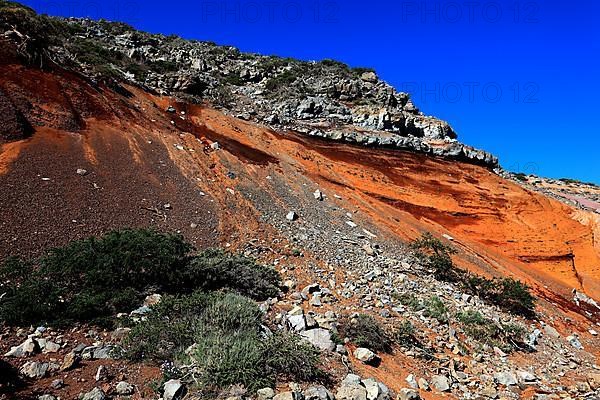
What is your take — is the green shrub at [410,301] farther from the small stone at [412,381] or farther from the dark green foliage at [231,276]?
the dark green foliage at [231,276]

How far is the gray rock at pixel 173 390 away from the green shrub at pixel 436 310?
5995 mm

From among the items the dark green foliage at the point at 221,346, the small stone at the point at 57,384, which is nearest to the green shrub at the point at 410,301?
the dark green foliage at the point at 221,346

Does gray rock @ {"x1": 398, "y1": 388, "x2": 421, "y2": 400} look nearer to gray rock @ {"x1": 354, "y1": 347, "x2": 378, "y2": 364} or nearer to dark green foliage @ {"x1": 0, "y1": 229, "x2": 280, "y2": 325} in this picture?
gray rock @ {"x1": 354, "y1": 347, "x2": 378, "y2": 364}

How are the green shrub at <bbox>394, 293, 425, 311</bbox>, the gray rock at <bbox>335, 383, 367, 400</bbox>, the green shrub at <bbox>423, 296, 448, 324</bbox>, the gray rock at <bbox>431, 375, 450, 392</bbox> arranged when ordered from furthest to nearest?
the green shrub at <bbox>394, 293, 425, 311</bbox>
the green shrub at <bbox>423, 296, 448, 324</bbox>
the gray rock at <bbox>431, 375, 450, 392</bbox>
the gray rock at <bbox>335, 383, 367, 400</bbox>

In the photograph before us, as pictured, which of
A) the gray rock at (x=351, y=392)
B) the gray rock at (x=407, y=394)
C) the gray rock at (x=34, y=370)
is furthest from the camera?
the gray rock at (x=407, y=394)

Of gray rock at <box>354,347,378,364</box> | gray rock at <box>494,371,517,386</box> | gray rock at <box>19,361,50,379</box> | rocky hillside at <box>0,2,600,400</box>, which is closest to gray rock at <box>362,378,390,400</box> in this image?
rocky hillside at <box>0,2,600,400</box>

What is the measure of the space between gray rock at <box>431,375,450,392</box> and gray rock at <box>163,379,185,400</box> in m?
4.15

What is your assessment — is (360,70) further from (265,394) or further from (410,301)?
(265,394)

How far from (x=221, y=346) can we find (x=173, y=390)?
2.79 ft

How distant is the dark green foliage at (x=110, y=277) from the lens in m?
6.38

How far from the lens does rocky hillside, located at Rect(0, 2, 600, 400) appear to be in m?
5.68

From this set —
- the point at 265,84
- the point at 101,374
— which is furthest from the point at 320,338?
the point at 265,84

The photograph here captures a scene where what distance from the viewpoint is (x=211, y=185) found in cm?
1392

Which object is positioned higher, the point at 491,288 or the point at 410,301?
the point at 491,288
